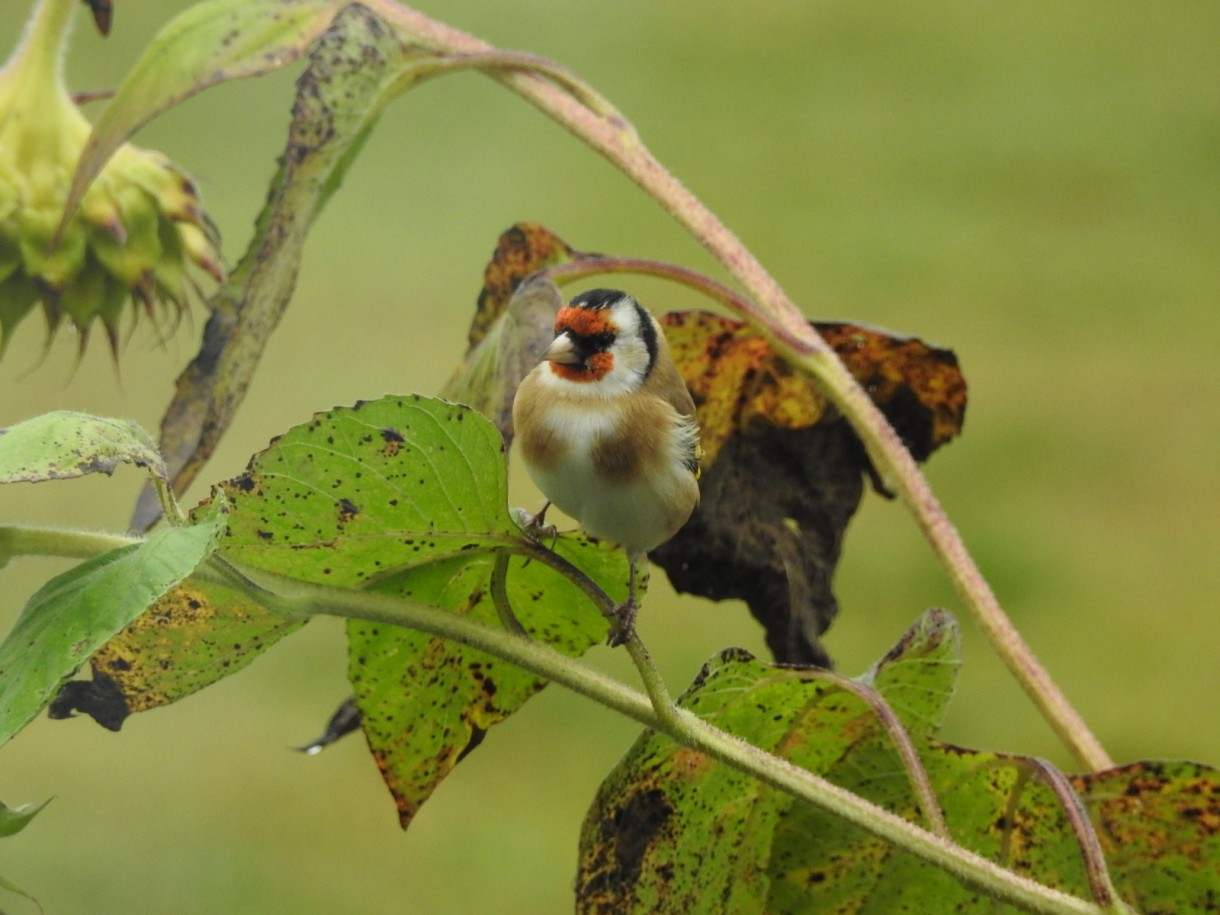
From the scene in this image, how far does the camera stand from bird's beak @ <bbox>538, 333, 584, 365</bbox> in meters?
0.37

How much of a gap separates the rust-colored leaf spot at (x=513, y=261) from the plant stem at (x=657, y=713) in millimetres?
174

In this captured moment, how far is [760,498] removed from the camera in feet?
1.60

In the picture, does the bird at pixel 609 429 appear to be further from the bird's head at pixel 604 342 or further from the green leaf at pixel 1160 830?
the green leaf at pixel 1160 830

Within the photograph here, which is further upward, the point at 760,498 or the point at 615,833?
the point at 760,498

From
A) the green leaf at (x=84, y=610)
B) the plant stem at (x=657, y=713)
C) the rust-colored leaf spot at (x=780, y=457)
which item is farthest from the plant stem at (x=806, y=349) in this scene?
the green leaf at (x=84, y=610)

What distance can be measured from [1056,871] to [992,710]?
1.20 m

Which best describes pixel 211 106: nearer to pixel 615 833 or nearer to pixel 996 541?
pixel 996 541

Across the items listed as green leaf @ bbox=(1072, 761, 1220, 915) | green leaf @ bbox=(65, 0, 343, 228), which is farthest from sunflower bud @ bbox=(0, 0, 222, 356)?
green leaf @ bbox=(1072, 761, 1220, 915)

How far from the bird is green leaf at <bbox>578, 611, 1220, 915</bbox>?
0.05 meters

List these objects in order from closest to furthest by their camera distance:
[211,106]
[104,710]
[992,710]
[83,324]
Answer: [104,710]
[83,324]
[992,710]
[211,106]

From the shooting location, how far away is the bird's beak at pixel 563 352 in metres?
0.37

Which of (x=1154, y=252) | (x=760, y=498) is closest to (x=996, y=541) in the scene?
(x=1154, y=252)

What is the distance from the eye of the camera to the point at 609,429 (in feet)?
1.24

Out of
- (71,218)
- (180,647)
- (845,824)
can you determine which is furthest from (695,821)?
(71,218)
